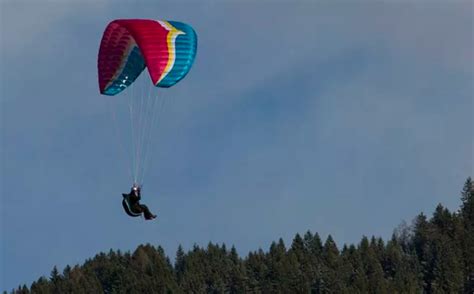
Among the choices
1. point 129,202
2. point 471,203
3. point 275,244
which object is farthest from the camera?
point 471,203

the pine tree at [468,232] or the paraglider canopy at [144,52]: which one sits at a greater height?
the pine tree at [468,232]

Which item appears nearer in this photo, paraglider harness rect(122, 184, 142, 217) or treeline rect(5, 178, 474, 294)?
paraglider harness rect(122, 184, 142, 217)

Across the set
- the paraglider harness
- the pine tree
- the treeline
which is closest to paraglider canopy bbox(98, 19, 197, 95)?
the paraglider harness

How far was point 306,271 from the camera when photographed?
484ft

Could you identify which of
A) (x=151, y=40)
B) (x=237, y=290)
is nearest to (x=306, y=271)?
(x=237, y=290)

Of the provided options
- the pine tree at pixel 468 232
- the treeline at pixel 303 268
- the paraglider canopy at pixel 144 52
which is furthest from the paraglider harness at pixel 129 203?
the pine tree at pixel 468 232

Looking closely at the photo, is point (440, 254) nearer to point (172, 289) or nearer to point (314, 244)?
point (314, 244)

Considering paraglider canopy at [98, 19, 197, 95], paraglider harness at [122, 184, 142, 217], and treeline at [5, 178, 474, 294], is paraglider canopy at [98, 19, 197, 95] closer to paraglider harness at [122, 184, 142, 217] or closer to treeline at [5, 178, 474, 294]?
paraglider harness at [122, 184, 142, 217]

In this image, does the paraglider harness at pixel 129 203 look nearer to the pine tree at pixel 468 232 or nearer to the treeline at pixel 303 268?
the treeline at pixel 303 268

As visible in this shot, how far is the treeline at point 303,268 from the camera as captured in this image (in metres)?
145

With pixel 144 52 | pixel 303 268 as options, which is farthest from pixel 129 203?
pixel 303 268

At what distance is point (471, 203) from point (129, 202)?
360 ft

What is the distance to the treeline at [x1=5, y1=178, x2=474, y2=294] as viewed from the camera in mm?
145125

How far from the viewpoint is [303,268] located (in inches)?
5876
